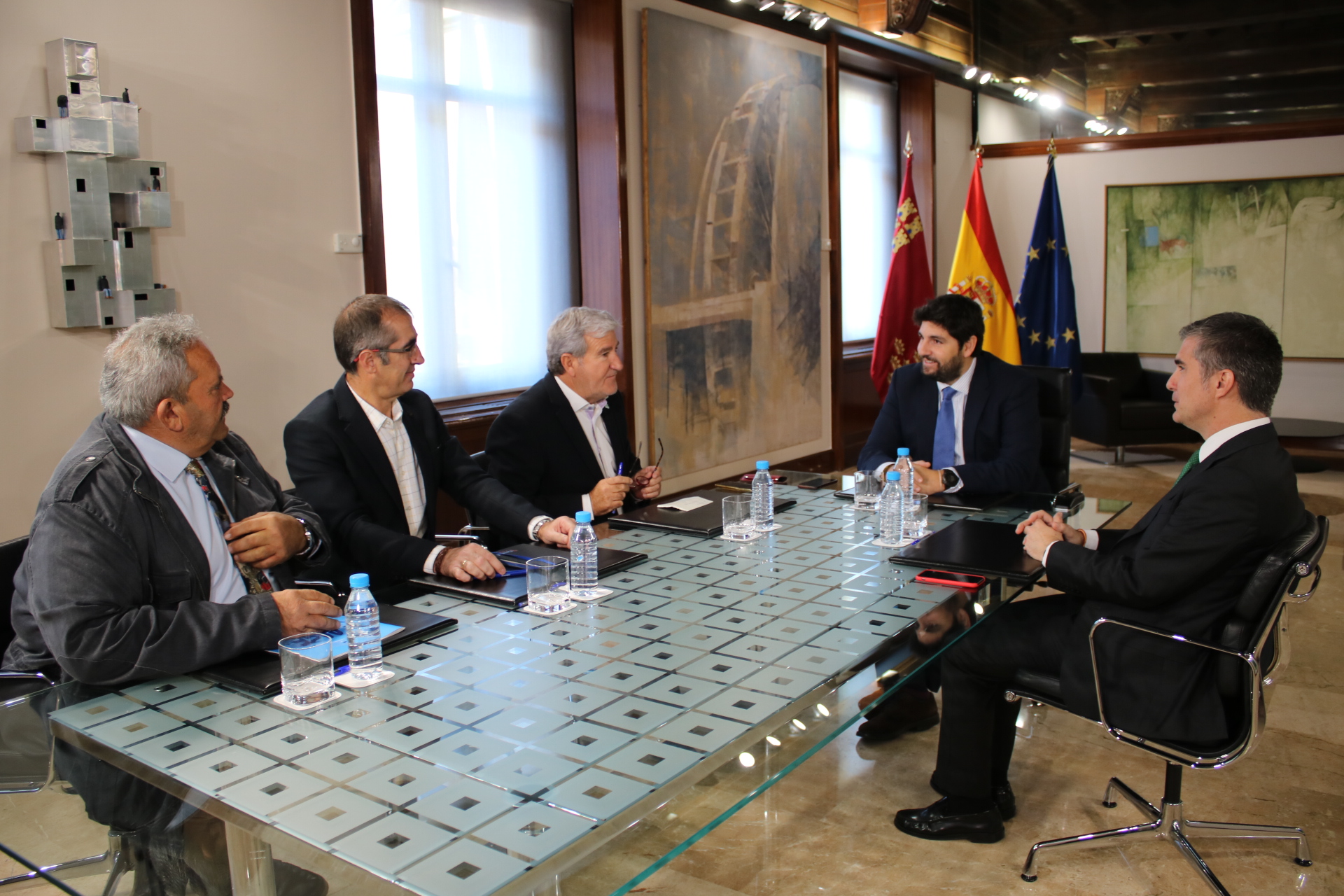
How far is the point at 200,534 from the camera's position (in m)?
2.18

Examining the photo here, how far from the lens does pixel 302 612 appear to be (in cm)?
196

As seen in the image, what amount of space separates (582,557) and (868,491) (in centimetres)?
112

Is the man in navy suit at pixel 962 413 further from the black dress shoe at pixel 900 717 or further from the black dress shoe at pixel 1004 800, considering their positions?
the black dress shoe at pixel 1004 800

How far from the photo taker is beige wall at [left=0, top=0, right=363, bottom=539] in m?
3.32

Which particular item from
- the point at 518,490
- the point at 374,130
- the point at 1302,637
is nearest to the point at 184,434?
the point at 518,490

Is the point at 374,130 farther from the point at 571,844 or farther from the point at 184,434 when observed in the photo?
the point at 571,844

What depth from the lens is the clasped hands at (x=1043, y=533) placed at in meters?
2.47

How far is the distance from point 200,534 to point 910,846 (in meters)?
1.79

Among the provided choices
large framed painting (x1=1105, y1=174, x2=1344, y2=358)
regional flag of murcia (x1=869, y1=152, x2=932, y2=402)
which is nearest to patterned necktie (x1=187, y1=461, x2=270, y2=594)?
regional flag of murcia (x1=869, y1=152, x2=932, y2=402)

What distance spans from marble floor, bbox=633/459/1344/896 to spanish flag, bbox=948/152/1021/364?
14.4 ft

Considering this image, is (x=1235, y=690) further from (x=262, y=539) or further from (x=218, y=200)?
(x=218, y=200)

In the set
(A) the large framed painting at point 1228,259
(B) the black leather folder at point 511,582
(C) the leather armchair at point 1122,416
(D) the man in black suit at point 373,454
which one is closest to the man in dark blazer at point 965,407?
(B) the black leather folder at point 511,582

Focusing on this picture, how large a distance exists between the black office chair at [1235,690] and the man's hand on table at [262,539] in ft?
5.57

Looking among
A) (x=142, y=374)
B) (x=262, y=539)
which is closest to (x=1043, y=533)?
(x=262, y=539)
